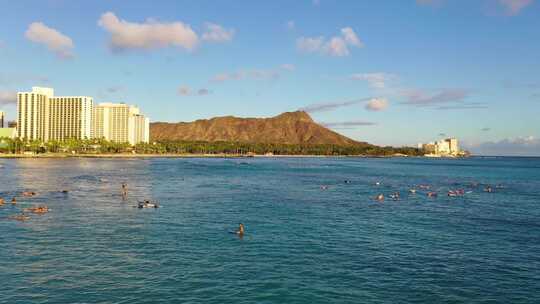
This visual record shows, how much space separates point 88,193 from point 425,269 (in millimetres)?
68829

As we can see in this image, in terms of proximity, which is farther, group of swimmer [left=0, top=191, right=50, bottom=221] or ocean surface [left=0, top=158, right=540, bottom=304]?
group of swimmer [left=0, top=191, right=50, bottom=221]

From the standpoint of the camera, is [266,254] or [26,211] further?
[26,211]

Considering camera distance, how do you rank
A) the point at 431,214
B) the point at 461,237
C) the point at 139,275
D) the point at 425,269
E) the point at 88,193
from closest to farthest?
1. the point at 139,275
2. the point at 425,269
3. the point at 461,237
4. the point at 431,214
5. the point at 88,193

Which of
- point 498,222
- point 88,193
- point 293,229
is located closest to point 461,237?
point 498,222

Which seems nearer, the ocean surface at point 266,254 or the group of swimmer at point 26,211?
the ocean surface at point 266,254

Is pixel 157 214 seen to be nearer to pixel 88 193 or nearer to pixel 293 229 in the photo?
pixel 293 229

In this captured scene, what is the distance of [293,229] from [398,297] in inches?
929

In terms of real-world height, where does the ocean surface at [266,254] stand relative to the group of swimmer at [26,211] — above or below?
below

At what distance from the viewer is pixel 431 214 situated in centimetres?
6831

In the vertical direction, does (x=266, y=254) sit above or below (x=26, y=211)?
below

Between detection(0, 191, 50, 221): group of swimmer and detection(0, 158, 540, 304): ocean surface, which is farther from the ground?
detection(0, 191, 50, 221): group of swimmer

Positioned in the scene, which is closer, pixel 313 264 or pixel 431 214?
pixel 313 264

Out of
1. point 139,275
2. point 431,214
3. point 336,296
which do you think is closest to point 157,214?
point 139,275

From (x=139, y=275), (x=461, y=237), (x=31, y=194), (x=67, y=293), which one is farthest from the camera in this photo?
(x=31, y=194)
